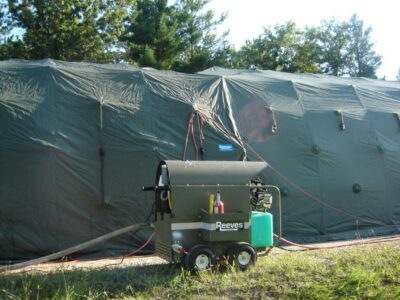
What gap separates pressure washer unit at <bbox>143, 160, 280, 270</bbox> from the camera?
6094 millimetres

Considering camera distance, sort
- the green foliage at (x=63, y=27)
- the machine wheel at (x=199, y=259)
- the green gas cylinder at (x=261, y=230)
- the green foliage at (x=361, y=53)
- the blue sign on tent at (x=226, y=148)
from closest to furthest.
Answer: the machine wheel at (x=199, y=259), the green gas cylinder at (x=261, y=230), the blue sign on tent at (x=226, y=148), the green foliage at (x=63, y=27), the green foliage at (x=361, y=53)

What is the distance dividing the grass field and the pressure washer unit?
0.78 ft

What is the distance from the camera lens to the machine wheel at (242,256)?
20.3 ft

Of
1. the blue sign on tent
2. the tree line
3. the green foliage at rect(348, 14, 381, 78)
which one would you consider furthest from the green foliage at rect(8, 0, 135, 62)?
the green foliage at rect(348, 14, 381, 78)

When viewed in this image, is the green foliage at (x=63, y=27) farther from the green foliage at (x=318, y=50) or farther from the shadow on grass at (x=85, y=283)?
the shadow on grass at (x=85, y=283)

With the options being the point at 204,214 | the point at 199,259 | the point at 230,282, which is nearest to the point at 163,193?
the point at 204,214

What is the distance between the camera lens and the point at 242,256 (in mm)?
6273

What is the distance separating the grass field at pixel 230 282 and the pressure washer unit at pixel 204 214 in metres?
0.24

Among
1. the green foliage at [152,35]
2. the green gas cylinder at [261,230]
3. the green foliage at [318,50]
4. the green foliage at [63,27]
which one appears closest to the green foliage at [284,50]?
the green foliage at [318,50]

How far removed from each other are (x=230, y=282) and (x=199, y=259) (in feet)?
1.93

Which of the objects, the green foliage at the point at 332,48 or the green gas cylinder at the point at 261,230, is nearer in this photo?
the green gas cylinder at the point at 261,230

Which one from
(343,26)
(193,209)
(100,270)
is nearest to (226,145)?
(193,209)

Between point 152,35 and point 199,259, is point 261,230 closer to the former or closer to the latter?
point 199,259

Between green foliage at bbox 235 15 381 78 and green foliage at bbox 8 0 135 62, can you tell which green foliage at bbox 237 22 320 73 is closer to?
green foliage at bbox 235 15 381 78
